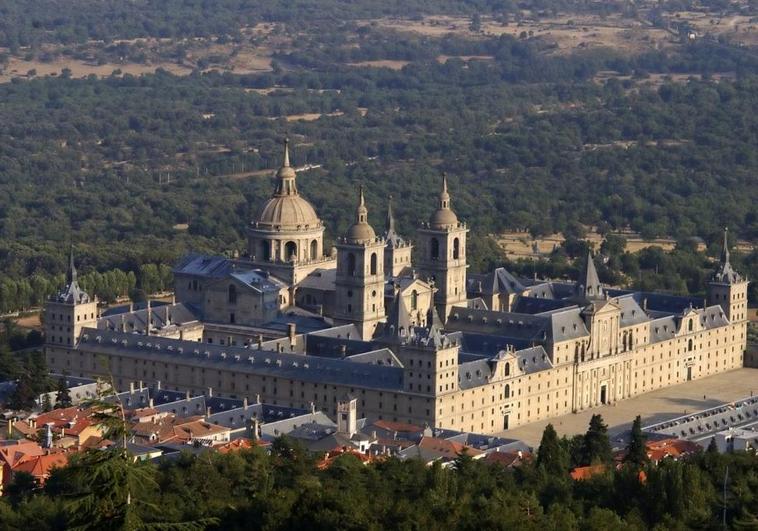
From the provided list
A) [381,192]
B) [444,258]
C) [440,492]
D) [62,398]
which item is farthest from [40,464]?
[381,192]

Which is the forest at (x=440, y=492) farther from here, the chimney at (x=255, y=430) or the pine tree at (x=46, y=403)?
the pine tree at (x=46, y=403)

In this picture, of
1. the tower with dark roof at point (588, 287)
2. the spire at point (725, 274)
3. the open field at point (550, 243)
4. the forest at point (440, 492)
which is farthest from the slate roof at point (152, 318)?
the open field at point (550, 243)

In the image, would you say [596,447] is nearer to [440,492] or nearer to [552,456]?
[552,456]

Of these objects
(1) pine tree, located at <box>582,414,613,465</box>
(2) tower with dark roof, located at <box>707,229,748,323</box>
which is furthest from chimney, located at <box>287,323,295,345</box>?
(2) tower with dark roof, located at <box>707,229,748,323</box>

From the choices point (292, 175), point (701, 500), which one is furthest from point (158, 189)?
point (701, 500)

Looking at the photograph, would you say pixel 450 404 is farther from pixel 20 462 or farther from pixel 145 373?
pixel 20 462

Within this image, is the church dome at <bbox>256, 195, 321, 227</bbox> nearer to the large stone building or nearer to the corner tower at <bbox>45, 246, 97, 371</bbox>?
the large stone building
